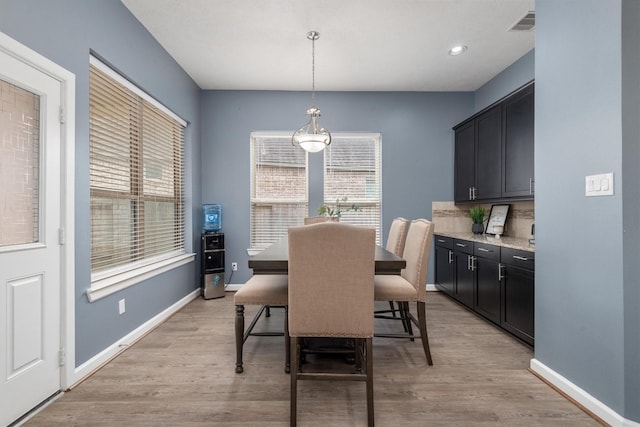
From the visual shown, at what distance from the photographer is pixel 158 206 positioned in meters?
3.32

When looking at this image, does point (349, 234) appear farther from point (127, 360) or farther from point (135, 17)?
point (135, 17)

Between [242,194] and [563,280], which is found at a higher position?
[242,194]

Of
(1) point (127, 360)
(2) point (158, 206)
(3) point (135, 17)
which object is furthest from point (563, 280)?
(3) point (135, 17)

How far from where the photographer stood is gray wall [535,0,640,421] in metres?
1.49

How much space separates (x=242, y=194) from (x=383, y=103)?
2.40m

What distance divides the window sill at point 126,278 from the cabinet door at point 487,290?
3272 mm

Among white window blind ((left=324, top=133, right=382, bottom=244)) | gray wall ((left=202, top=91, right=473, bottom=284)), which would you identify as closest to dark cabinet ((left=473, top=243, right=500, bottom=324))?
gray wall ((left=202, top=91, right=473, bottom=284))

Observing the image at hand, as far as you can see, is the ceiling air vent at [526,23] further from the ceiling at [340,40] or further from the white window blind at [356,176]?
the white window blind at [356,176]

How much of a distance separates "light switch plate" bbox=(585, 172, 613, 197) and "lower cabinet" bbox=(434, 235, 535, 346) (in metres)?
0.84

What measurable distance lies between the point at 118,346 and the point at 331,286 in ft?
6.46

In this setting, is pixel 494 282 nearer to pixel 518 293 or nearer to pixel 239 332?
pixel 518 293

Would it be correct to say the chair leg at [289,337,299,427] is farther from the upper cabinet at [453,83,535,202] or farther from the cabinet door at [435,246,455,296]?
the cabinet door at [435,246,455,296]

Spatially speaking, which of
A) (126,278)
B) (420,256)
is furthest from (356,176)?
(126,278)

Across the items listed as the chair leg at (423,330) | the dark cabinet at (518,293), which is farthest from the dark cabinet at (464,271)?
the chair leg at (423,330)
